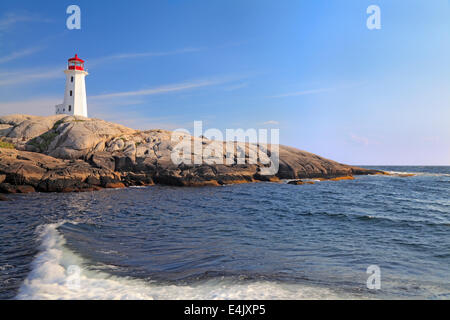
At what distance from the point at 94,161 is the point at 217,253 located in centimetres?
2761

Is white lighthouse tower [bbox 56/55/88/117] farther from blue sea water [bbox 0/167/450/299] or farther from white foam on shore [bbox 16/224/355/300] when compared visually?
white foam on shore [bbox 16/224/355/300]

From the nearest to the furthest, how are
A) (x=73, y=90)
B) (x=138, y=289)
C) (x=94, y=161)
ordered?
1. (x=138, y=289)
2. (x=94, y=161)
3. (x=73, y=90)

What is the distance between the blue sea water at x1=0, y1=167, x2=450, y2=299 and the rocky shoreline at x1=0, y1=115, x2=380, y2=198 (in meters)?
9.02

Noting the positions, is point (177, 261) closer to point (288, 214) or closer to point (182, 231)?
point (182, 231)

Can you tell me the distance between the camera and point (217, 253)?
968cm

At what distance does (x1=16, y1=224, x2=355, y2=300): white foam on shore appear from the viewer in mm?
6359

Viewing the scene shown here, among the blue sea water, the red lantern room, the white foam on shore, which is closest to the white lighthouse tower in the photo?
the red lantern room

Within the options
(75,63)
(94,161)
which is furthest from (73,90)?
(94,161)

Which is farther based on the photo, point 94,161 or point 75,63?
point 75,63

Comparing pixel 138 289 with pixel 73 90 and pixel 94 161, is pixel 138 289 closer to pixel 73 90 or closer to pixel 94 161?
pixel 94 161

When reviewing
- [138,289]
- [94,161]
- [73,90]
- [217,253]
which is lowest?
[217,253]

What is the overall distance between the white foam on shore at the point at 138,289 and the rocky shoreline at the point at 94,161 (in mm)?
22721

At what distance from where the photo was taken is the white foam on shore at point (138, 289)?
250 inches

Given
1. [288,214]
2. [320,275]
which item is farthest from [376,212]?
[320,275]
